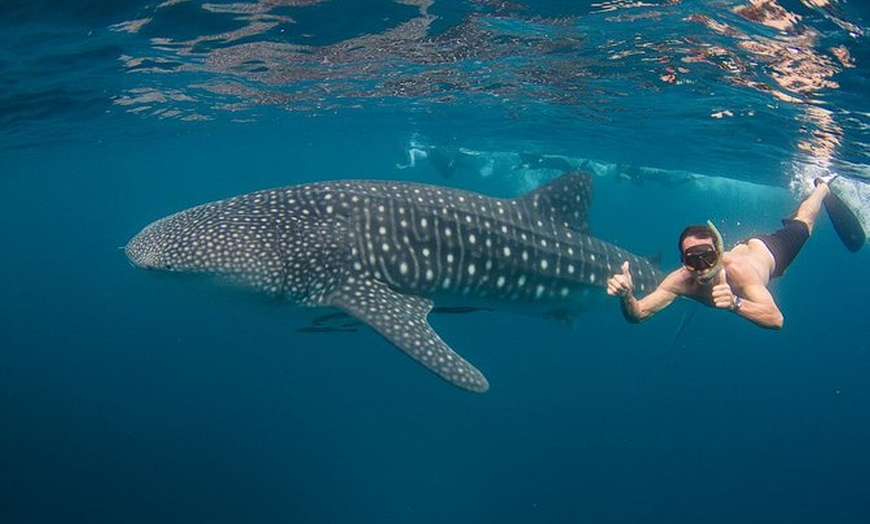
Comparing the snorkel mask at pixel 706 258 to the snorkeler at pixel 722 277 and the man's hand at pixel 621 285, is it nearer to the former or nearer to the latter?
the snorkeler at pixel 722 277

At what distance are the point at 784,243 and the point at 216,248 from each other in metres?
7.27

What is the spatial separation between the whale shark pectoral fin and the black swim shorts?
4.13 meters

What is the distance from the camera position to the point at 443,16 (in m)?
11.5

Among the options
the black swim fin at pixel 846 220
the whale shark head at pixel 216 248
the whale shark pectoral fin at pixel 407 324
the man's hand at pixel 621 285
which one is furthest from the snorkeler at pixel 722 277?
the whale shark head at pixel 216 248

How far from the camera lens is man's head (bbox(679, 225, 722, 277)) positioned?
4.88 m

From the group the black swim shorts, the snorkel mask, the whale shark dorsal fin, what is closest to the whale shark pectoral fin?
the snorkel mask

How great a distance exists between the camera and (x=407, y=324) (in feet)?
22.7

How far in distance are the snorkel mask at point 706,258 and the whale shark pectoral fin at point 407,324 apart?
2341mm

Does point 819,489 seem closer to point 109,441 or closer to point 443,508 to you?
point 443,508

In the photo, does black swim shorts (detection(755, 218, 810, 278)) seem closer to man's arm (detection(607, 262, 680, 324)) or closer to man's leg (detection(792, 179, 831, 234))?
man's leg (detection(792, 179, 831, 234))

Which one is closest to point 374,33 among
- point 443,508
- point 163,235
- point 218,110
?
point 163,235

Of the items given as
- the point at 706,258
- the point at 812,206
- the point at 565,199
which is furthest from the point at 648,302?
the point at 812,206

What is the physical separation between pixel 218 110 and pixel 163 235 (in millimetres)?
18795

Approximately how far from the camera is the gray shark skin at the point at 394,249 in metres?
6.82
